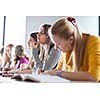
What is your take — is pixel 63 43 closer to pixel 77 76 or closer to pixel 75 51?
pixel 75 51

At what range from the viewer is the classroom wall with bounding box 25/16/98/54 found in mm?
1564

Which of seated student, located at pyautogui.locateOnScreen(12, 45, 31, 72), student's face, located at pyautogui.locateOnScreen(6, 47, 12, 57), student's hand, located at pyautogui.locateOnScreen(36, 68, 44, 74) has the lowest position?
student's hand, located at pyautogui.locateOnScreen(36, 68, 44, 74)

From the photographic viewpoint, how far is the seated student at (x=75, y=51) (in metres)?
1.54

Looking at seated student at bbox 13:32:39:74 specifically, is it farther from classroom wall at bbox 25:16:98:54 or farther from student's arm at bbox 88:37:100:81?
student's arm at bbox 88:37:100:81

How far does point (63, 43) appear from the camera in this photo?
1580 mm

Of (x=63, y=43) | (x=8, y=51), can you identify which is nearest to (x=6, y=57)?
(x=8, y=51)

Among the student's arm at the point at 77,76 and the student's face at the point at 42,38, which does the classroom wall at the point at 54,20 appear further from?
the student's arm at the point at 77,76

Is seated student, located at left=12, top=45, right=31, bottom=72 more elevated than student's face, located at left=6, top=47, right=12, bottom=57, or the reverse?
student's face, located at left=6, top=47, right=12, bottom=57

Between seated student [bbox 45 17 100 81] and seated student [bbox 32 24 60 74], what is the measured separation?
30 millimetres

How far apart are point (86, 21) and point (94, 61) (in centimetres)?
24

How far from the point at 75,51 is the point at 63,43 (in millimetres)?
86

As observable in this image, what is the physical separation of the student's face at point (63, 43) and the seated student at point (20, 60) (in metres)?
0.20

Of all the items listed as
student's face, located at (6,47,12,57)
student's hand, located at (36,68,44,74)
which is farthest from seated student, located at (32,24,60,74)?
student's face, located at (6,47,12,57)

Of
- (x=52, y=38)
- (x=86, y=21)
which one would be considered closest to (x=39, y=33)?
(x=52, y=38)
